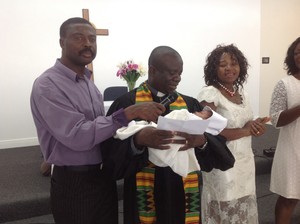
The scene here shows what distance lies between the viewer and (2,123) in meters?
4.51

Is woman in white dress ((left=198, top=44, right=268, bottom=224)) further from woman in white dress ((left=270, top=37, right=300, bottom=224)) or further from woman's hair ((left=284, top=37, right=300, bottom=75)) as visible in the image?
woman's hair ((left=284, top=37, right=300, bottom=75))

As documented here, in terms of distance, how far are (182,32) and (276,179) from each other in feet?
12.8

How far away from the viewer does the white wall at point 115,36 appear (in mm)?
4426

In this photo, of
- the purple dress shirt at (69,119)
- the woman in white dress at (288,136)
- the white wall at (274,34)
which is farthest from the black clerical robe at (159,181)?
the white wall at (274,34)

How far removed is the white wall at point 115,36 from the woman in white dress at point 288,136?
336 cm

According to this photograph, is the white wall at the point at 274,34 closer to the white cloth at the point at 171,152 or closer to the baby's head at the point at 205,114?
the baby's head at the point at 205,114

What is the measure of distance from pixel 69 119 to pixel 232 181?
1.12 meters

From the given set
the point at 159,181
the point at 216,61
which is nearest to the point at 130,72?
the point at 216,61

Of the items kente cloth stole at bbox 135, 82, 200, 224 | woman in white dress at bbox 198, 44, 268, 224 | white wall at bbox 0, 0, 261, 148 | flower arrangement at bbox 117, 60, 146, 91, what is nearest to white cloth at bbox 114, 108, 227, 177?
kente cloth stole at bbox 135, 82, 200, 224

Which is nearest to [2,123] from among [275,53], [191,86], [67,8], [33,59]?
[33,59]

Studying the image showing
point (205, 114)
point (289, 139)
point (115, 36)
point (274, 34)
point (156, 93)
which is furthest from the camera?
point (274, 34)

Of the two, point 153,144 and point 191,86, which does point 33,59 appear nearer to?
point 191,86

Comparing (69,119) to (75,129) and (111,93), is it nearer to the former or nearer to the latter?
(75,129)

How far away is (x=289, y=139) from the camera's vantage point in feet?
7.00
